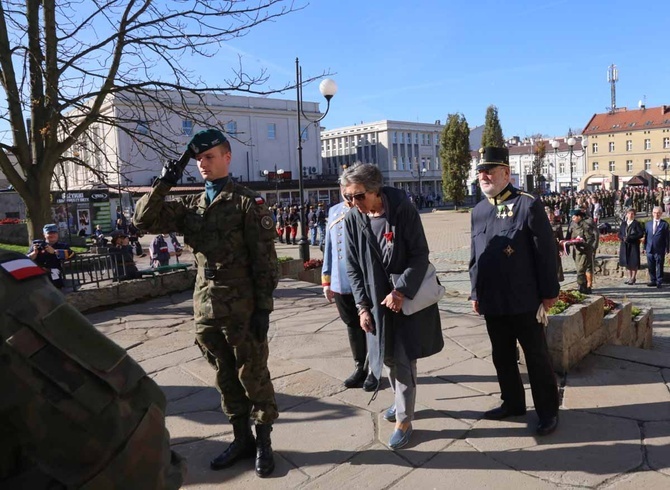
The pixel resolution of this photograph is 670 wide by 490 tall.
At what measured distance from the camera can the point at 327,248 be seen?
16.0 feet

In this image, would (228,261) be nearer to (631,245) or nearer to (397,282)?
(397,282)

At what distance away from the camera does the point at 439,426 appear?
12.2ft

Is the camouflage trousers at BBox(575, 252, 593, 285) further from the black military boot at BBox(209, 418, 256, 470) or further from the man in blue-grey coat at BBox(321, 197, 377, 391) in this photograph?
the black military boot at BBox(209, 418, 256, 470)

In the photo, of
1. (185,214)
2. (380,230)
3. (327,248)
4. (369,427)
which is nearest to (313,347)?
(327,248)

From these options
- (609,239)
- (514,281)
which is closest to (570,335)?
(514,281)

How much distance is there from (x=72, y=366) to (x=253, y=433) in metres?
2.84

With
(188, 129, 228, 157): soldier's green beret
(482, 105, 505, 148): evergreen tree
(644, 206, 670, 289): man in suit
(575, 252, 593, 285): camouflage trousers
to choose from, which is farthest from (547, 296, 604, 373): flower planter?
(482, 105, 505, 148): evergreen tree

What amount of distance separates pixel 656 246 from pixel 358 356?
9687 millimetres

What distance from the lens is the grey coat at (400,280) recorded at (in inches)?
136

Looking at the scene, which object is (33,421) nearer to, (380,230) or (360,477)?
(360,477)

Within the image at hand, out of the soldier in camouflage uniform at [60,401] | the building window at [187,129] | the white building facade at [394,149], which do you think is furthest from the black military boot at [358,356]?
the white building facade at [394,149]

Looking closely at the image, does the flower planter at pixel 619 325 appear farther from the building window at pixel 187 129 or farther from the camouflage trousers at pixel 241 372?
the building window at pixel 187 129

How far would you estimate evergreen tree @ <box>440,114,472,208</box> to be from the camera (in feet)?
155

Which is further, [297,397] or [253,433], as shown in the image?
[297,397]
